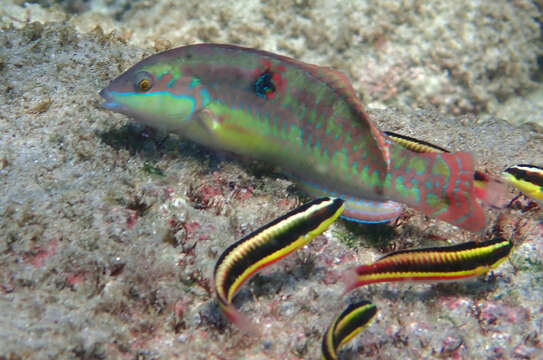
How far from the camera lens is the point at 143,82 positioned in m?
2.96

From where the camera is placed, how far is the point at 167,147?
3.20 metres

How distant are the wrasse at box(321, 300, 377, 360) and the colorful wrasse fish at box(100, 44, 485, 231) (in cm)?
75

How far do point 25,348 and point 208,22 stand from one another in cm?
651

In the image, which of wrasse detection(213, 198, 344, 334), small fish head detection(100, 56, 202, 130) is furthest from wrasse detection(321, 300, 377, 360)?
small fish head detection(100, 56, 202, 130)

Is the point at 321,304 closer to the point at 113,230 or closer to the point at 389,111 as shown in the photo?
the point at 113,230

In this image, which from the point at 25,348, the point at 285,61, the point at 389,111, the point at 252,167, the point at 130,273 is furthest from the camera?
the point at 389,111

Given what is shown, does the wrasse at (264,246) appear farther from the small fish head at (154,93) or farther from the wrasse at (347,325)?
the small fish head at (154,93)

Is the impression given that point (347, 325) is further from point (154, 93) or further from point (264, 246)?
point (154, 93)

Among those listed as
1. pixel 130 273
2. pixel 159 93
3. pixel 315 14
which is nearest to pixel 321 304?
pixel 130 273

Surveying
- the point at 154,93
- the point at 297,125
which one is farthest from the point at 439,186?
the point at 154,93

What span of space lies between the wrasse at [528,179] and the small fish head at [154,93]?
8.18ft

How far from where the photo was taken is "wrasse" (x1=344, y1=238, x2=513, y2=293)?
2199 millimetres

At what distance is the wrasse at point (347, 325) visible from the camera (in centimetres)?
194

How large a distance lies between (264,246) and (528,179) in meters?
2.17
